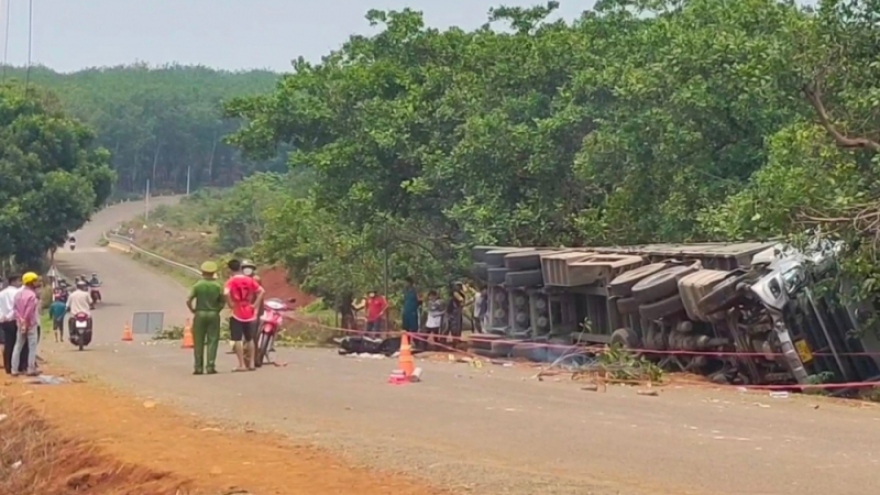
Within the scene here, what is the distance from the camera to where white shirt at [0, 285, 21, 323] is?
67.1 feet

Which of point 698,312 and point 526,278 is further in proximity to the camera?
point 526,278

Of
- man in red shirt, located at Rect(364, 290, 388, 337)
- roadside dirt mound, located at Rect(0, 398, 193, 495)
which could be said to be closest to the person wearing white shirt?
roadside dirt mound, located at Rect(0, 398, 193, 495)

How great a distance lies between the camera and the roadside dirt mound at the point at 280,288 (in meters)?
59.9

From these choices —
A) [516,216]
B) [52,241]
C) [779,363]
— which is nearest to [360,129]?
[516,216]

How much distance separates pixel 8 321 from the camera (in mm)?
20547

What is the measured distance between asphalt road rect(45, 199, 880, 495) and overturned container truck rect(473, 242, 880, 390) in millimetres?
1615

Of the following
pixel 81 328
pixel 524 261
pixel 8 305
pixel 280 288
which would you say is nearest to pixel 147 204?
pixel 280 288

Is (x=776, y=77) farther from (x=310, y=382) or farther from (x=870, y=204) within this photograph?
(x=310, y=382)

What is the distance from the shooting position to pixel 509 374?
70.0 ft

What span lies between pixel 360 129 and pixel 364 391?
18.9 metres

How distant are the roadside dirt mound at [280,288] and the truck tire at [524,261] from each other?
3231 centimetres

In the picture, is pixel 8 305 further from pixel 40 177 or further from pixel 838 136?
pixel 40 177

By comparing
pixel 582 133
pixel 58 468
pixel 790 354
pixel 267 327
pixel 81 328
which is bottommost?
pixel 58 468

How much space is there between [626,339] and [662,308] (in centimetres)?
136
